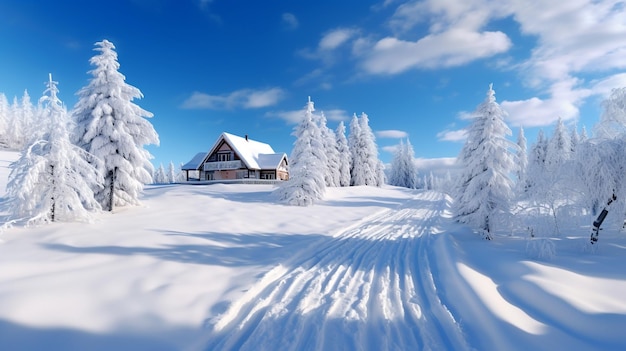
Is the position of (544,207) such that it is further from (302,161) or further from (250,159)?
(250,159)

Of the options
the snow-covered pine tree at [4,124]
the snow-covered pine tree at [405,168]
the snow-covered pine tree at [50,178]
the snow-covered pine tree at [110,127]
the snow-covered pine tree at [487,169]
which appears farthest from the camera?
the snow-covered pine tree at [405,168]


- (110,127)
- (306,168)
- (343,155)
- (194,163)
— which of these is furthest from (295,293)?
(343,155)

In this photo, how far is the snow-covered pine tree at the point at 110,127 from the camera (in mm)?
16750

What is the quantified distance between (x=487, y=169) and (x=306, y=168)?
47.7 feet

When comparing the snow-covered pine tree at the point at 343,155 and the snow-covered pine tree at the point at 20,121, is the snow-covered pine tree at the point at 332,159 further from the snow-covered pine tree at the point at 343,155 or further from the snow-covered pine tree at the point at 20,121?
the snow-covered pine tree at the point at 20,121

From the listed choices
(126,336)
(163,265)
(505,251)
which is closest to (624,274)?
(505,251)

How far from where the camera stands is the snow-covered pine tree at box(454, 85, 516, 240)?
1325 cm

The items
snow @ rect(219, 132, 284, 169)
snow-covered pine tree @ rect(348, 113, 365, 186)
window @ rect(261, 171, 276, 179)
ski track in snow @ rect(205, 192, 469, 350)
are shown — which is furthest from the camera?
snow-covered pine tree @ rect(348, 113, 365, 186)

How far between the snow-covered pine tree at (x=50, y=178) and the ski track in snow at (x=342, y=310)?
10.4m

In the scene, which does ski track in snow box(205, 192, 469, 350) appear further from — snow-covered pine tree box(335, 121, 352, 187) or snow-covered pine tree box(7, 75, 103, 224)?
snow-covered pine tree box(335, 121, 352, 187)

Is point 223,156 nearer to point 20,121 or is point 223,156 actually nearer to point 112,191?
point 112,191

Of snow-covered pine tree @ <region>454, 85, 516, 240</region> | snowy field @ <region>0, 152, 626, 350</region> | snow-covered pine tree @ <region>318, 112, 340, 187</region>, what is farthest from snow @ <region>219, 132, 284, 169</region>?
snow-covered pine tree @ <region>454, 85, 516, 240</region>

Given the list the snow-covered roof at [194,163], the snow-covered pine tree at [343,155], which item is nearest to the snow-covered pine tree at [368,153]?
the snow-covered pine tree at [343,155]

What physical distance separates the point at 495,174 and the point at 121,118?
71.9 feet
